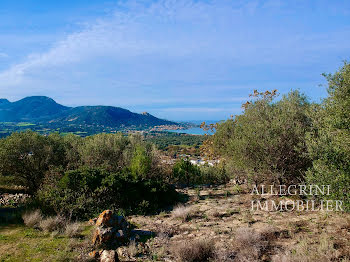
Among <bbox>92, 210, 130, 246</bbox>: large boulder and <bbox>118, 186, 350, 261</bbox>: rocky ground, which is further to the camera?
<bbox>92, 210, 130, 246</bbox>: large boulder

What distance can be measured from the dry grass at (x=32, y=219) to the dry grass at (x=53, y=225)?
0.50 meters

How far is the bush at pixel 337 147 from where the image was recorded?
6.54 metres

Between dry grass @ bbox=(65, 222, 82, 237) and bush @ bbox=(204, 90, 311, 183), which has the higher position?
bush @ bbox=(204, 90, 311, 183)

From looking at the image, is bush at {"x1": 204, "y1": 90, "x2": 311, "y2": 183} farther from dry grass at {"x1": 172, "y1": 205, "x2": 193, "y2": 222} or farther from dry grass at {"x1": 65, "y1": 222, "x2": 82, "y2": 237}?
dry grass at {"x1": 65, "y1": 222, "x2": 82, "y2": 237}

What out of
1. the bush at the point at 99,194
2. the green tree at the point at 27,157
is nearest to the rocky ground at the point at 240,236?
the bush at the point at 99,194

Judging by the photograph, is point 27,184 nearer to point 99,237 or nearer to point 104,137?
point 104,137

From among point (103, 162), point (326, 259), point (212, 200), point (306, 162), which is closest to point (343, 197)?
point (326, 259)

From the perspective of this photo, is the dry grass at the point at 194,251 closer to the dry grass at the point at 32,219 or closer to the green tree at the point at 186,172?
the dry grass at the point at 32,219

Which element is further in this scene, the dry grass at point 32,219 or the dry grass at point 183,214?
the dry grass at point 183,214

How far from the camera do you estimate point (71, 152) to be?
17.6 metres

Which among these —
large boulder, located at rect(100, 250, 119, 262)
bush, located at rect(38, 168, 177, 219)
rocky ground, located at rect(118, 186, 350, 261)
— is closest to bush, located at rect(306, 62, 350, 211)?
rocky ground, located at rect(118, 186, 350, 261)

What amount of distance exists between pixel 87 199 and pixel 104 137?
346 inches

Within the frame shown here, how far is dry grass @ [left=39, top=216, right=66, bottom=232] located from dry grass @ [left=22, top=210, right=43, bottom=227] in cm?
50

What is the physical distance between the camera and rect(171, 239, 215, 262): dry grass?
21.9ft
